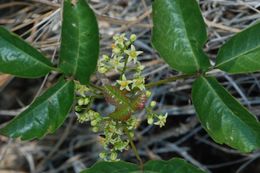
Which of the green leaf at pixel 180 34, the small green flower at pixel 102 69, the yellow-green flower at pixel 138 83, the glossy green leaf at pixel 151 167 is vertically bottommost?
the glossy green leaf at pixel 151 167

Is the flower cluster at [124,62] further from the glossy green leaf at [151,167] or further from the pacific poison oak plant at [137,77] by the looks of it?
the glossy green leaf at [151,167]

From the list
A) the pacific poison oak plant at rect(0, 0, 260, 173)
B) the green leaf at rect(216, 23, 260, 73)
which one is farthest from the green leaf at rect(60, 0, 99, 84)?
the green leaf at rect(216, 23, 260, 73)

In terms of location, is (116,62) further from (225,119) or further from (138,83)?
(225,119)

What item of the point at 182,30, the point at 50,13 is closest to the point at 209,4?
the point at 50,13

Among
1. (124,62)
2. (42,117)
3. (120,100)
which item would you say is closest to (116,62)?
(124,62)

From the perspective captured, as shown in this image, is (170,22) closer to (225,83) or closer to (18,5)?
(225,83)

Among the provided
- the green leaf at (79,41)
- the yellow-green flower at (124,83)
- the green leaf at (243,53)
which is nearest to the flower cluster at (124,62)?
the yellow-green flower at (124,83)
